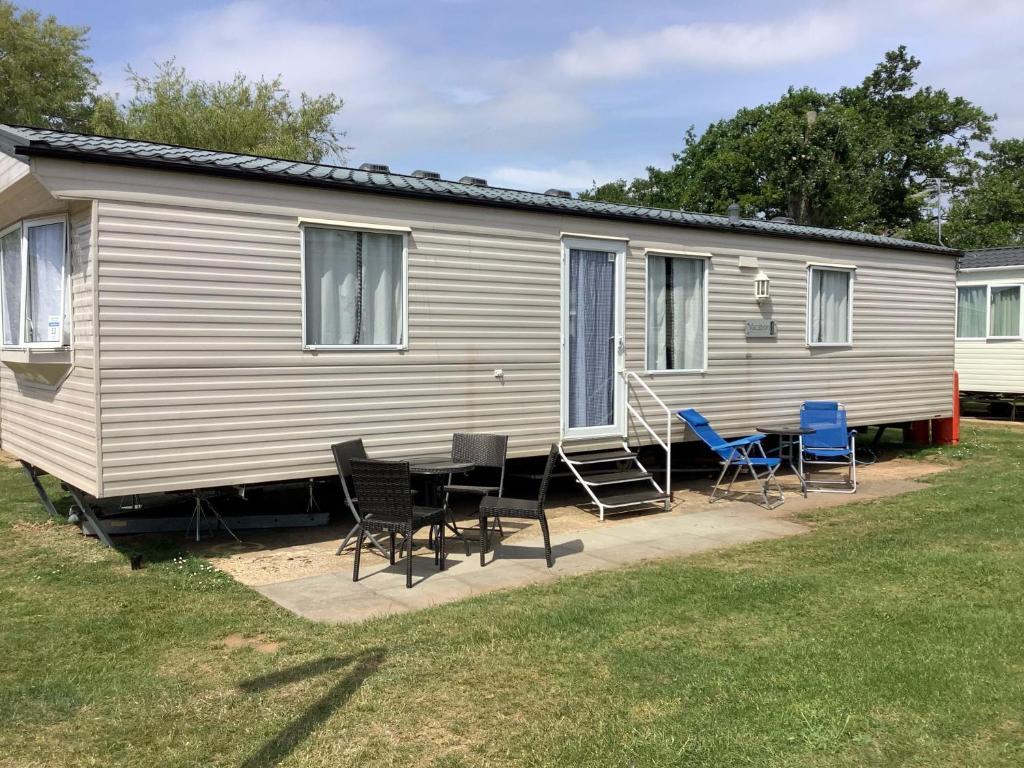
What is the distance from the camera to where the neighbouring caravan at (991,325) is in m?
15.6

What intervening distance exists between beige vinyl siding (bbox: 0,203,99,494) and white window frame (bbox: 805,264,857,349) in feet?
25.1

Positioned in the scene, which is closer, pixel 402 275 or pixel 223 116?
pixel 402 275

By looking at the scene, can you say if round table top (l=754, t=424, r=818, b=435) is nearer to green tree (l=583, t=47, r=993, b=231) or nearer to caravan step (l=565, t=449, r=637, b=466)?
caravan step (l=565, t=449, r=637, b=466)

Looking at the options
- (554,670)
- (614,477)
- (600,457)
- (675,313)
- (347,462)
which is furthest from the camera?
(675,313)

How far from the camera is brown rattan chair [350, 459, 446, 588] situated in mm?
5266

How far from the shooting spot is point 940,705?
11.3ft

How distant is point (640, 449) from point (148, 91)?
18.4 metres

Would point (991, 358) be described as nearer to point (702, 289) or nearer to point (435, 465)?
point (702, 289)

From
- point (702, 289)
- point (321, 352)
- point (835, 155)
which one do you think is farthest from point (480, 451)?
point (835, 155)

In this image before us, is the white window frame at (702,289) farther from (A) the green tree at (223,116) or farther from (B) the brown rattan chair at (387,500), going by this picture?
(A) the green tree at (223,116)

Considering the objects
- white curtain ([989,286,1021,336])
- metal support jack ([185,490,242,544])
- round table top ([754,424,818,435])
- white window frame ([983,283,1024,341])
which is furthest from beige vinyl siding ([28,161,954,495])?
white curtain ([989,286,1021,336])

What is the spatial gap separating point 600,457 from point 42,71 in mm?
22046

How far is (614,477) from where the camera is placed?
A: 7.93 meters

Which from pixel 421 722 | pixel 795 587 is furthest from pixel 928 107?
pixel 421 722
